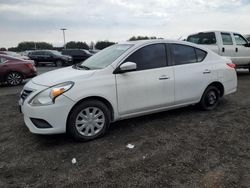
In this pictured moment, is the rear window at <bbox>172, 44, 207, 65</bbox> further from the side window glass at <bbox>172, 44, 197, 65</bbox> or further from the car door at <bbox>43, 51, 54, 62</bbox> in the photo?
the car door at <bbox>43, 51, 54, 62</bbox>

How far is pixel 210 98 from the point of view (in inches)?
240

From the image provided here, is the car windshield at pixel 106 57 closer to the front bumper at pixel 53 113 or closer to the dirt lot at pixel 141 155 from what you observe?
the front bumper at pixel 53 113

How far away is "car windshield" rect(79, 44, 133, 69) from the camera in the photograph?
4992 mm

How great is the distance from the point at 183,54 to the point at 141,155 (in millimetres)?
2558

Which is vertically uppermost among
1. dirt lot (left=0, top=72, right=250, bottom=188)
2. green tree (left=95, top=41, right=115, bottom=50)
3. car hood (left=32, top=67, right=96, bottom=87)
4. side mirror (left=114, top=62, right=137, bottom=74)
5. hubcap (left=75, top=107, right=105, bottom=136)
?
green tree (left=95, top=41, right=115, bottom=50)

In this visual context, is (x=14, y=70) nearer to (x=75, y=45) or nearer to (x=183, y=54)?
(x=183, y=54)

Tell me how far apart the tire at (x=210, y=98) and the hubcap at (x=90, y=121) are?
249 cm

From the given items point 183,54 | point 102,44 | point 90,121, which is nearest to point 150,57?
point 183,54

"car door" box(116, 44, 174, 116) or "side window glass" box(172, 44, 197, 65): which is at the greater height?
"side window glass" box(172, 44, 197, 65)

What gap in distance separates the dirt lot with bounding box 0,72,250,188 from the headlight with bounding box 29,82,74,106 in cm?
70

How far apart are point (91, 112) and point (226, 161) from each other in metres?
2.11

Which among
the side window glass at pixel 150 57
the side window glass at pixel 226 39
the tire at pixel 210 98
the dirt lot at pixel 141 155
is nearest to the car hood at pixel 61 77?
the side window glass at pixel 150 57

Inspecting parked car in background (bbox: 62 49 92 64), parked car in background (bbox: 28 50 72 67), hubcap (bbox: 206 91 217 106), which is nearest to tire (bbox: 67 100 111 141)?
hubcap (bbox: 206 91 217 106)

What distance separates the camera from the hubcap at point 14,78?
1137cm
